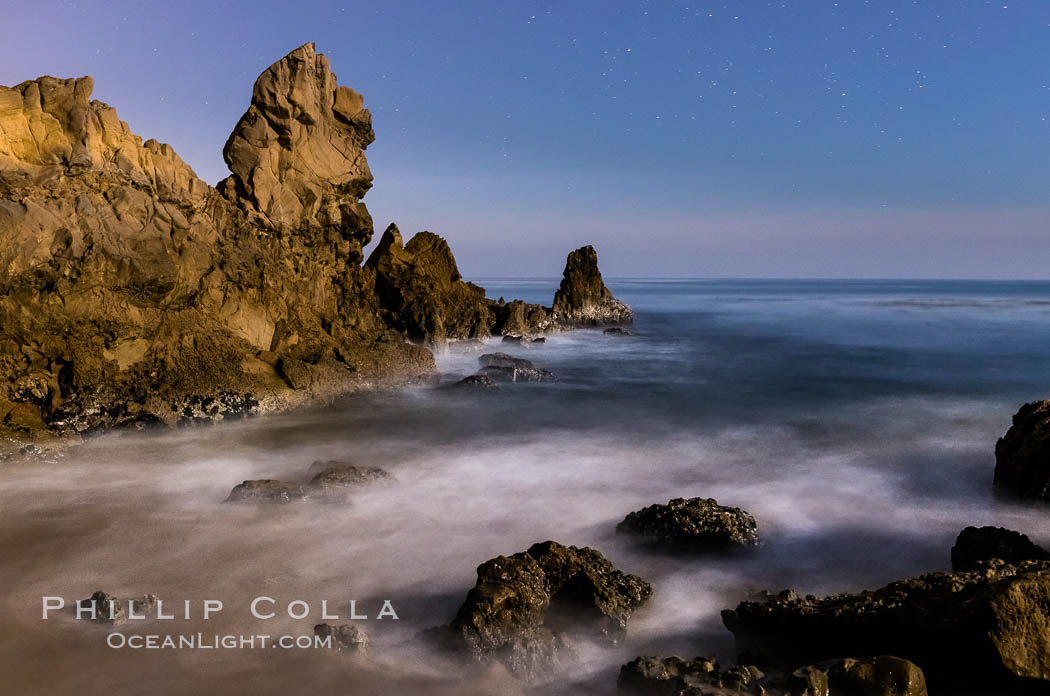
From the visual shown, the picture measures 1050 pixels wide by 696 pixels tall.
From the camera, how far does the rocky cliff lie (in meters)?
10.1

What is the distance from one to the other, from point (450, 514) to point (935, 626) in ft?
16.0

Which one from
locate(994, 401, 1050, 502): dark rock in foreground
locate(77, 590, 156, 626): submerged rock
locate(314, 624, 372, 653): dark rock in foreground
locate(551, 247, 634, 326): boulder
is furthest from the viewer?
locate(551, 247, 634, 326): boulder

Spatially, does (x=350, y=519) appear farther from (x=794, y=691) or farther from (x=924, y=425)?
(x=924, y=425)

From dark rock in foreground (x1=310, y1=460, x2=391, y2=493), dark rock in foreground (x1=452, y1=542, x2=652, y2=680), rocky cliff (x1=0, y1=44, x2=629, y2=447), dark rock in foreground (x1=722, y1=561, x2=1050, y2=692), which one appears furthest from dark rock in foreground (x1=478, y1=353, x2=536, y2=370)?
dark rock in foreground (x1=722, y1=561, x2=1050, y2=692)

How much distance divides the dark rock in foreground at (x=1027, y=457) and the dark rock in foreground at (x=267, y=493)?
320 inches

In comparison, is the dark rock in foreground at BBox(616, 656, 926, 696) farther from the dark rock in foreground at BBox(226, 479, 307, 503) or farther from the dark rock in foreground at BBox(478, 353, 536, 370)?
the dark rock in foreground at BBox(478, 353, 536, 370)

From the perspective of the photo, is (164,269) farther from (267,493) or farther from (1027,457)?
(1027,457)

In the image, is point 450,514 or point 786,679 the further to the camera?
point 450,514

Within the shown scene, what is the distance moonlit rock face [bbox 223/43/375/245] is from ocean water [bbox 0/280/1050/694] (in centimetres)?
470

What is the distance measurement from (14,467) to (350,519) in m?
4.63

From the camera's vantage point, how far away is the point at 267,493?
760 cm

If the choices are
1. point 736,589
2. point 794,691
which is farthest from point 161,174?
point 794,691

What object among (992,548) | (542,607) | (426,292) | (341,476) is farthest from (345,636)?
(426,292)

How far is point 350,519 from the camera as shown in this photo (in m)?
7.25
